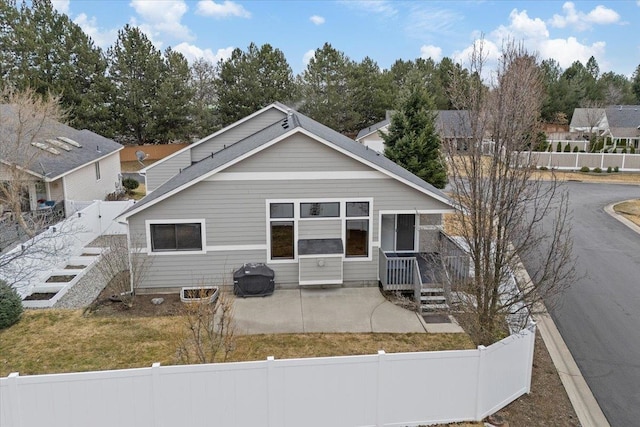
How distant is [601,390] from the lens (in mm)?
9258

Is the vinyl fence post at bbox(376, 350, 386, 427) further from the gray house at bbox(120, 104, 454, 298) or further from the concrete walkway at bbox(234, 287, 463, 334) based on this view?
the gray house at bbox(120, 104, 454, 298)

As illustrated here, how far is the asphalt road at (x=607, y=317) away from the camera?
362 inches

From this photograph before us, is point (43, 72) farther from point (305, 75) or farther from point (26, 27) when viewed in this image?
point (305, 75)

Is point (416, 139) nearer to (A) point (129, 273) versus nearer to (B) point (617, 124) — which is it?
(A) point (129, 273)

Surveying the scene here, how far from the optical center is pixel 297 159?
13695 millimetres

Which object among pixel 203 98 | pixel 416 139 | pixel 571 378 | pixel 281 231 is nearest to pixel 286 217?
pixel 281 231

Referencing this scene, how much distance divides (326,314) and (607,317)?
23.7ft

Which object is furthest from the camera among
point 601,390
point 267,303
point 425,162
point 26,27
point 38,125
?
point 26,27

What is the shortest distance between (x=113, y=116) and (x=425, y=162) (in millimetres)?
30766

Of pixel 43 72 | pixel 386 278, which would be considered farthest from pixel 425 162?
pixel 43 72

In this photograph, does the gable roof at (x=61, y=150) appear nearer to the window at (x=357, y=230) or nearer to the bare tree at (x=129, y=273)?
the bare tree at (x=129, y=273)

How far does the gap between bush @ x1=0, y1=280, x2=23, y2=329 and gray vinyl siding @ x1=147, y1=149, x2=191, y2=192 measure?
9.88 metres

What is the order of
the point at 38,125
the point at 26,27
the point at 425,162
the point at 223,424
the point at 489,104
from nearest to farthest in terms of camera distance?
the point at 223,424
the point at 489,104
the point at 38,125
the point at 425,162
the point at 26,27

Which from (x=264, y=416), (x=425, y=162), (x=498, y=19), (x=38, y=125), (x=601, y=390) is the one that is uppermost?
(x=498, y=19)
